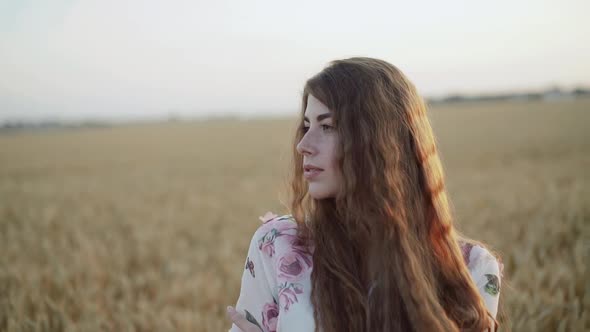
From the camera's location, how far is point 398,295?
4.06 ft

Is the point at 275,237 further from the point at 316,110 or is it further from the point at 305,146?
the point at 316,110

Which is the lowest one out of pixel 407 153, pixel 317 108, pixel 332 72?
pixel 407 153

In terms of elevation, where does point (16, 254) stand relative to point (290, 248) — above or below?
below

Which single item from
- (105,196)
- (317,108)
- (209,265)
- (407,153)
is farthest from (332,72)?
(105,196)

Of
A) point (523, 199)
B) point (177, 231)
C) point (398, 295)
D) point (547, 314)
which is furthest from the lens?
point (523, 199)

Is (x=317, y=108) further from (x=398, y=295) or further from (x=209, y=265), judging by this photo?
(x=209, y=265)

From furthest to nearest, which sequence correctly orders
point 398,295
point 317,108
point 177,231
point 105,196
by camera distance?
point 105,196, point 177,231, point 317,108, point 398,295

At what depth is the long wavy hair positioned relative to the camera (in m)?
1.23

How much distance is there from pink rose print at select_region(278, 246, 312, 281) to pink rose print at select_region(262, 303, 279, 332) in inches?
4.8

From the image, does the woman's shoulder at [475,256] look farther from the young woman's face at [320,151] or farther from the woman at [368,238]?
the young woman's face at [320,151]

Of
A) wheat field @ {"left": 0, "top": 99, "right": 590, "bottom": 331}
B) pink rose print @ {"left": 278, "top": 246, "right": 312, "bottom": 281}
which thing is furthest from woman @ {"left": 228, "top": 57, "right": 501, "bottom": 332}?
wheat field @ {"left": 0, "top": 99, "right": 590, "bottom": 331}

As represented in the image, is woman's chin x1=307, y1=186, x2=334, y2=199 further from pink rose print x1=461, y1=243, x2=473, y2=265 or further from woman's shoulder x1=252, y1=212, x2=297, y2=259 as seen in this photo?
pink rose print x1=461, y1=243, x2=473, y2=265

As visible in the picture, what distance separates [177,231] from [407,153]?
438 centimetres

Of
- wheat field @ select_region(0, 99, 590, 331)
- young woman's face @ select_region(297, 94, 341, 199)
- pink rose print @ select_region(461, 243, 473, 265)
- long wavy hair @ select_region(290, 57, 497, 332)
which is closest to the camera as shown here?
long wavy hair @ select_region(290, 57, 497, 332)
